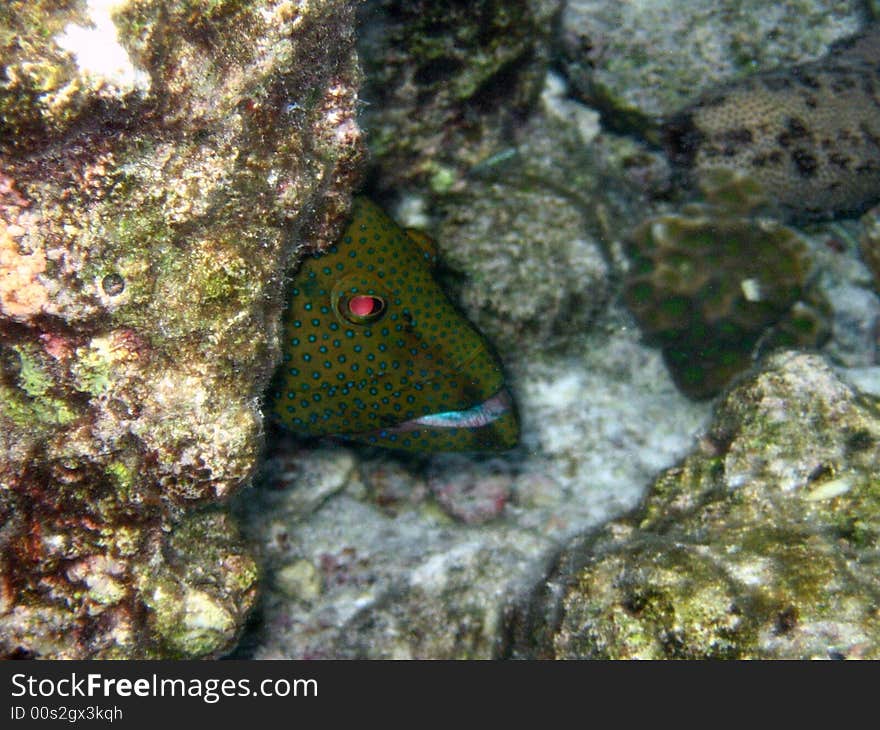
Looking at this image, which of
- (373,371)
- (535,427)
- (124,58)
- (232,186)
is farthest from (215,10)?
(535,427)

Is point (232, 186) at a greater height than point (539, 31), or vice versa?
point (539, 31)

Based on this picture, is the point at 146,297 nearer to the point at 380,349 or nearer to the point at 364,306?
the point at 364,306

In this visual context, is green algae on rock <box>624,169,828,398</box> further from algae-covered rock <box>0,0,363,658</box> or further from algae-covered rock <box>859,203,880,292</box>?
algae-covered rock <box>0,0,363,658</box>

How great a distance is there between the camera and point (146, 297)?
2.73 m

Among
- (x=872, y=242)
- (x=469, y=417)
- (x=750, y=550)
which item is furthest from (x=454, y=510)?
(x=872, y=242)

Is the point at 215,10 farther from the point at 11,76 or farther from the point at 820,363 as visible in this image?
the point at 820,363

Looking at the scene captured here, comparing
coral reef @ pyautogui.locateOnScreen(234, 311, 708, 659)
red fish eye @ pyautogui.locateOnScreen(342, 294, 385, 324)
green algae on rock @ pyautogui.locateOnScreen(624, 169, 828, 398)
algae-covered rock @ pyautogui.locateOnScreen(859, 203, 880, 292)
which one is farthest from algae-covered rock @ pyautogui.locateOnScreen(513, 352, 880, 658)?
algae-covered rock @ pyautogui.locateOnScreen(859, 203, 880, 292)

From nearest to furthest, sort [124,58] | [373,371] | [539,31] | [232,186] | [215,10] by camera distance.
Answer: [124,58] < [215,10] < [232,186] < [373,371] < [539,31]

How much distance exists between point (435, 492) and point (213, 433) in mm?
2930

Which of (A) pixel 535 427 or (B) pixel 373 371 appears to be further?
(A) pixel 535 427

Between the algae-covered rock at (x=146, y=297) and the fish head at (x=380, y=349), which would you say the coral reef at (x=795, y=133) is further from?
the algae-covered rock at (x=146, y=297)

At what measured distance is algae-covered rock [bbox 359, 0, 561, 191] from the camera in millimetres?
4715

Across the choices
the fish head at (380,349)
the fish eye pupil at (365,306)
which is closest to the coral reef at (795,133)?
the fish head at (380,349)

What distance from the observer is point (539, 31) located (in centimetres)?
532
